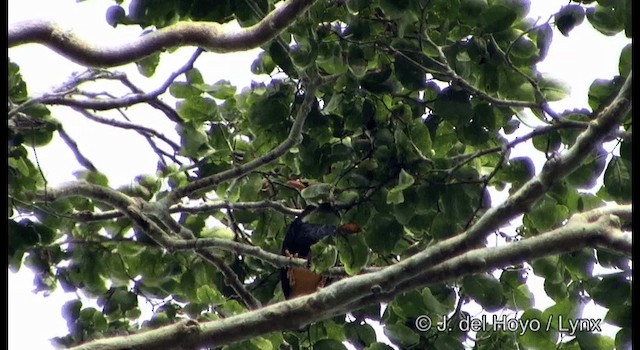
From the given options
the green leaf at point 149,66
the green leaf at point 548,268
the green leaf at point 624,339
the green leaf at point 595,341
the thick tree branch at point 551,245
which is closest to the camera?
the thick tree branch at point 551,245

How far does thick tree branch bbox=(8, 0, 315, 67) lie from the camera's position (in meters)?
1.91

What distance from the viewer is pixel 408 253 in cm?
259

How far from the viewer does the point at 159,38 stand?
2127 millimetres

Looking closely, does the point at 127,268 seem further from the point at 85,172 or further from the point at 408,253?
the point at 408,253

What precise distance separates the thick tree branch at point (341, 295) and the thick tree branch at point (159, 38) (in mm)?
644

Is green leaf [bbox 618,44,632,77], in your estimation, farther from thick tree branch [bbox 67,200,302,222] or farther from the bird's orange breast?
the bird's orange breast

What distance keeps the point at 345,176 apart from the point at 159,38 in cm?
69

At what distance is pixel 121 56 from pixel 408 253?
1049 mm

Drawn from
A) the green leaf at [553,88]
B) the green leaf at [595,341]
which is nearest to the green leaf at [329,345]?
the green leaf at [595,341]

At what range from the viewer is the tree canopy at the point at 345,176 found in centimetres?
194

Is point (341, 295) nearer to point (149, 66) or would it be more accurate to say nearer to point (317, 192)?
point (317, 192)

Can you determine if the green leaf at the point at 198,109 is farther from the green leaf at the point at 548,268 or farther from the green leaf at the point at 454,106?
the green leaf at the point at 548,268

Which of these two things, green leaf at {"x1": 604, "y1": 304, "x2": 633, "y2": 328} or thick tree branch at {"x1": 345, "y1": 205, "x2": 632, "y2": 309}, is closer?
thick tree branch at {"x1": 345, "y1": 205, "x2": 632, "y2": 309}

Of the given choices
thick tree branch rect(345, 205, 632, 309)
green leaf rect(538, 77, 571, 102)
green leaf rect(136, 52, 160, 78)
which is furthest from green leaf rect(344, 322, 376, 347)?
green leaf rect(136, 52, 160, 78)
